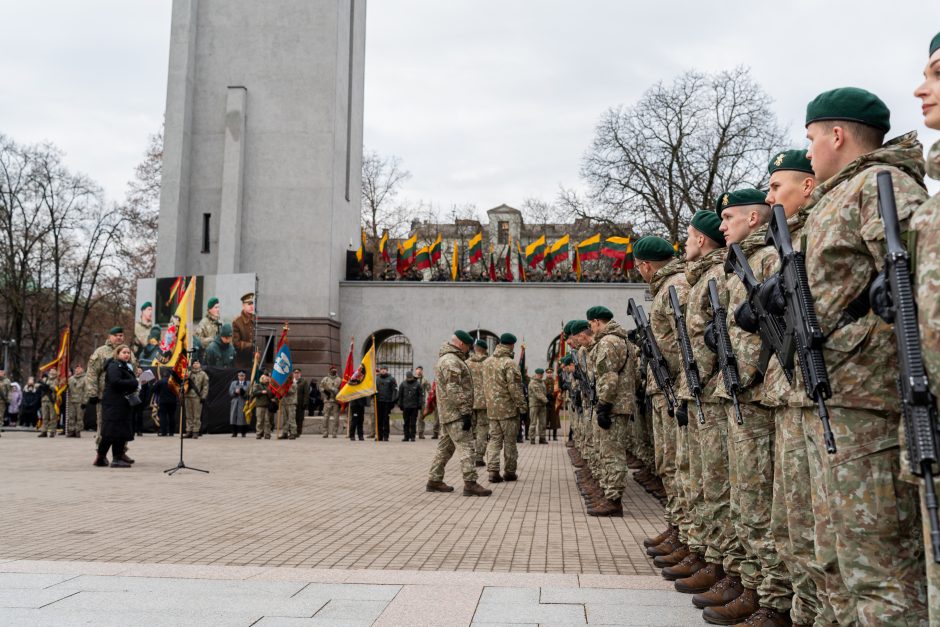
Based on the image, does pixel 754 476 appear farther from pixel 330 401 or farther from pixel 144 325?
pixel 144 325

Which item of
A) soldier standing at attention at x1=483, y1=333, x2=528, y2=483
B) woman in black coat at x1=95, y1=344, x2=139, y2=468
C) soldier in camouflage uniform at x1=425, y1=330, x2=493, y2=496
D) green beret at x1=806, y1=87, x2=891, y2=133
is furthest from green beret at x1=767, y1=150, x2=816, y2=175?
woman in black coat at x1=95, y1=344, x2=139, y2=468

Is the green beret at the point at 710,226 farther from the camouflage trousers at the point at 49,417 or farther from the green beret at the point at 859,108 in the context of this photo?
the camouflage trousers at the point at 49,417

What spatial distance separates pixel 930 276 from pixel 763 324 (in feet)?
4.63

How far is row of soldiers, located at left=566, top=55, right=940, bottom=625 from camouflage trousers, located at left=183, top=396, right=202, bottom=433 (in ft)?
70.5

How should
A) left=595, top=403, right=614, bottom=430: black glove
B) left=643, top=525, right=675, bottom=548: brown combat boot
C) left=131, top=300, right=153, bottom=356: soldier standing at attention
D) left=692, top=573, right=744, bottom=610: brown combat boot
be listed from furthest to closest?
left=131, top=300, right=153, bottom=356: soldier standing at attention < left=595, top=403, right=614, bottom=430: black glove < left=643, top=525, right=675, bottom=548: brown combat boot < left=692, top=573, right=744, bottom=610: brown combat boot

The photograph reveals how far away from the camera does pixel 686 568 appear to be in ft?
19.0

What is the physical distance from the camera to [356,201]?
124ft

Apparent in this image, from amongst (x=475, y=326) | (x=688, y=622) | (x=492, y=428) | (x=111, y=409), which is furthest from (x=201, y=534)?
(x=475, y=326)

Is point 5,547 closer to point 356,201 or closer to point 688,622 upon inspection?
point 688,622

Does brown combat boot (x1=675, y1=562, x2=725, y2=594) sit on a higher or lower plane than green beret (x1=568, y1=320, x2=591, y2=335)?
lower

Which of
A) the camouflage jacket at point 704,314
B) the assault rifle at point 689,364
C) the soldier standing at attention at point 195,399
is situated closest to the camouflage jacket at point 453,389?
the assault rifle at point 689,364

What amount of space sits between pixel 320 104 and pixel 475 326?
1068cm

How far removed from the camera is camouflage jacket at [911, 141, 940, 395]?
229 cm

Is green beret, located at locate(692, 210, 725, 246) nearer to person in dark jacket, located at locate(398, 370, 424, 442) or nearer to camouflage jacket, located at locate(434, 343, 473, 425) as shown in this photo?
camouflage jacket, located at locate(434, 343, 473, 425)
